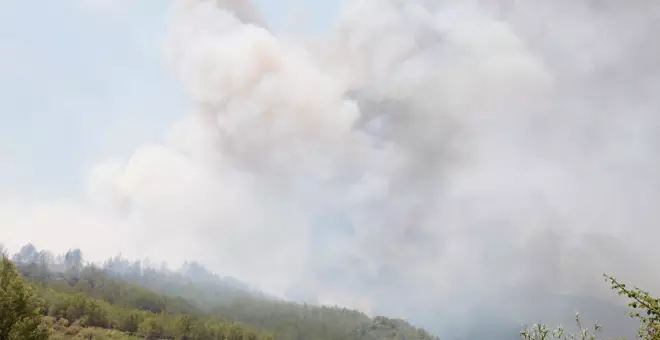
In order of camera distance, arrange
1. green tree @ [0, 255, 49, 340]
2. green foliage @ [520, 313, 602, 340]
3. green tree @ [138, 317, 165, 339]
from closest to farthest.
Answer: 1. green foliage @ [520, 313, 602, 340]
2. green tree @ [0, 255, 49, 340]
3. green tree @ [138, 317, 165, 339]

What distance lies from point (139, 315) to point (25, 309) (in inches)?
6321

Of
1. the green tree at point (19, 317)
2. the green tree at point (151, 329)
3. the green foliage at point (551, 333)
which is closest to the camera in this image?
the green foliage at point (551, 333)

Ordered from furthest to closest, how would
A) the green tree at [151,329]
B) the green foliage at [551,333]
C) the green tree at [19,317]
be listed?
the green tree at [151,329] < the green tree at [19,317] < the green foliage at [551,333]

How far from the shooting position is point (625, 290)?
56.9 ft

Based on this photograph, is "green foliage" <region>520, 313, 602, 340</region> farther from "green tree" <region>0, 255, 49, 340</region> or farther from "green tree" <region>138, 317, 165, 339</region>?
"green tree" <region>138, 317, 165, 339</region>

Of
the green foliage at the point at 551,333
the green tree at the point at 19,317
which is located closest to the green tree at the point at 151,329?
the green tree at the point at 19,317

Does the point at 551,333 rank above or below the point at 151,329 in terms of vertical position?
above

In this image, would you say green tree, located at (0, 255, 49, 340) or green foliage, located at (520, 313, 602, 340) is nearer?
green foliage, located at (520, 313, 602, 340)

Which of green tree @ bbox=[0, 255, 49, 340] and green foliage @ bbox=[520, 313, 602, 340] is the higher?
green foliage @ bbox=[520, 313, 602, 340]

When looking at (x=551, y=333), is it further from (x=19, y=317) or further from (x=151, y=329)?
(x=151, y=329)

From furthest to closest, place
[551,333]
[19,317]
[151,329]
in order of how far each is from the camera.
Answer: [151,329] < [19,317] < [551,333]

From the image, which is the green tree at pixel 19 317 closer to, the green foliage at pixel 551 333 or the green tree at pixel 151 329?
the green foliage at pixel 551 333

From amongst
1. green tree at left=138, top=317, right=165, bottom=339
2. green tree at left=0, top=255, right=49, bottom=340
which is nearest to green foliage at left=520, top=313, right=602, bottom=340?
green tree at left=0, top=255, right=49, bottom=340

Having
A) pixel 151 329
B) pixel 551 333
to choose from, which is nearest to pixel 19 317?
pixel 551 333
